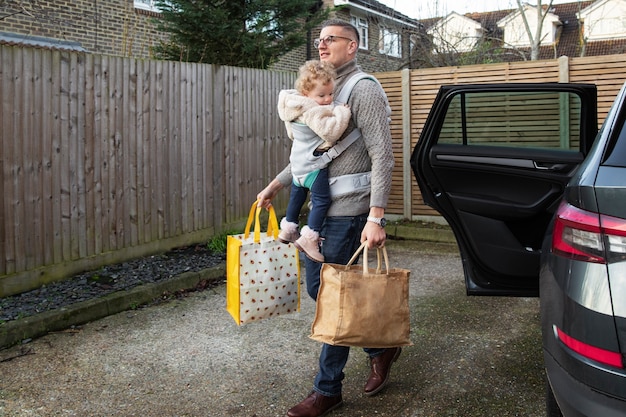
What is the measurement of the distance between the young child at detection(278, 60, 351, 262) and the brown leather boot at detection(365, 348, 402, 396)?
0.72 meters

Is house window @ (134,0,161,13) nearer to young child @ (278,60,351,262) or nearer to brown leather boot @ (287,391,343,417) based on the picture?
young child @ (278,60,351,262)

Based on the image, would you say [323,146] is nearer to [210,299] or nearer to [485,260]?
[485,260]

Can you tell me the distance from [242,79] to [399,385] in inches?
193

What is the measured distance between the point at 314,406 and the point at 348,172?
1182mm

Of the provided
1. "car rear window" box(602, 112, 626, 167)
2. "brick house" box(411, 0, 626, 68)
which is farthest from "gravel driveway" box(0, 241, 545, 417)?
"brick house" box(411, 0, 626, 68)

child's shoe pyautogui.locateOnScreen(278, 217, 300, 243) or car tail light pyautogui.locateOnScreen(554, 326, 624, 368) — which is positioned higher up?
child's shoe pyautogui.locateOnScreen(278, 217, 300, 243)

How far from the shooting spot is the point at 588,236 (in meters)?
2.06

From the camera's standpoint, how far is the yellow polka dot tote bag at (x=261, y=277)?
3.32 metres

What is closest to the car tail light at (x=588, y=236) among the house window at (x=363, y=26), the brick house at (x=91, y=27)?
the brick house at (x=91, y=27)

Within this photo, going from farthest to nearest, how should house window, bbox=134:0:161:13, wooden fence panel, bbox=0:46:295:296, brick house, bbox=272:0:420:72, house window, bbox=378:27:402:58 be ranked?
1. house window, bbox=378:27:402:58
2. brick house, bbox=272:0:420:72
3. house window, bbox=134:0:161:13
4. wooden fence panel, bbox=0:46:295:296

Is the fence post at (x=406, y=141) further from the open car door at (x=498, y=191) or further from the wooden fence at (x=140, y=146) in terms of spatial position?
the open car door at (x=498, y=191)

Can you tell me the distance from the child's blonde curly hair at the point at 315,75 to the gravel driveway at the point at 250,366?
1.68 m

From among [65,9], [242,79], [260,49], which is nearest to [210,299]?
[242,79]

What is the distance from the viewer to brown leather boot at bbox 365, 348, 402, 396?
3.38m
